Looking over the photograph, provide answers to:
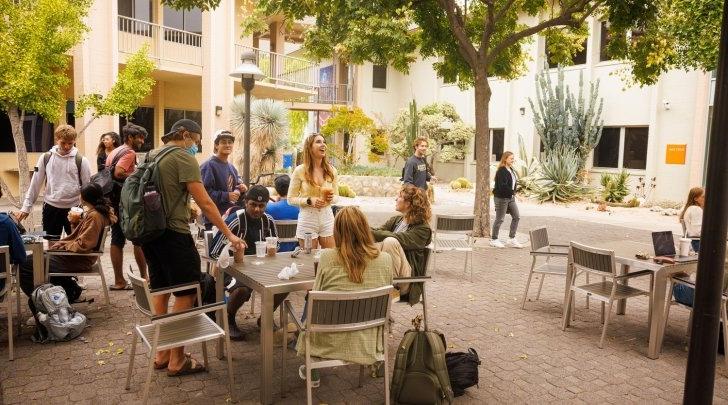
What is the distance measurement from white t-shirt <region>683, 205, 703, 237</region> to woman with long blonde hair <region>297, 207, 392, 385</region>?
4598 millimetres

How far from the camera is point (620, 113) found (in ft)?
62.9

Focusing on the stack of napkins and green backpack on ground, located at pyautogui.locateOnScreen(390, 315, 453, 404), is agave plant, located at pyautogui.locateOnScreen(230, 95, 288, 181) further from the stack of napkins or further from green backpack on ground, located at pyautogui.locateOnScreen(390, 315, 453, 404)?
green backpack on ground, located at pyautogui.locateOnScreen(390, 315, 453, 404)

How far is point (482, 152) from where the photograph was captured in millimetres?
10703

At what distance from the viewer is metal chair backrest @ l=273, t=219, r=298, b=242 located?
225 inches

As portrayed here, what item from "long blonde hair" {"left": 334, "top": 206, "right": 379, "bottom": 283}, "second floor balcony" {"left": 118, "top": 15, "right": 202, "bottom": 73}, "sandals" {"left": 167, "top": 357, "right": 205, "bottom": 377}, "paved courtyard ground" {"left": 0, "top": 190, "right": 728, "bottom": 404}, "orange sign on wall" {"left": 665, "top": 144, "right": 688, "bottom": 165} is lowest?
"paved courtyard ground" {"left": 0, "top": 190, "right": 728, "bottom": 404}

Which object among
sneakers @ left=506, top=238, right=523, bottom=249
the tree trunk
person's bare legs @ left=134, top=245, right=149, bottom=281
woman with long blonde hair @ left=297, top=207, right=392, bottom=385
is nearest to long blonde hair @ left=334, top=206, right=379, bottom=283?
woman with long blonde hair @ left=297, top=207, right=392, bottom=385

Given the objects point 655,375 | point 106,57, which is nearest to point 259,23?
point 106,57

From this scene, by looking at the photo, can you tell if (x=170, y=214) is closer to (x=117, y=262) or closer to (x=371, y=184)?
(x=117, y=262)

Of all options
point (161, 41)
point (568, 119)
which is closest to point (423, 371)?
point (161, 41)

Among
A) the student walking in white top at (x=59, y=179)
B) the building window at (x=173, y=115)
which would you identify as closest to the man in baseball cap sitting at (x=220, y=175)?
the student walking in white top at (x=59, y=179)

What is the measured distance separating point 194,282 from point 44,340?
1685 millimetres

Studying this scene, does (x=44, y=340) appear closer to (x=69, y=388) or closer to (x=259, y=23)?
(x=69, y=388)

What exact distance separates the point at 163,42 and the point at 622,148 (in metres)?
15.4

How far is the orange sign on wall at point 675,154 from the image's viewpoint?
669 inches
